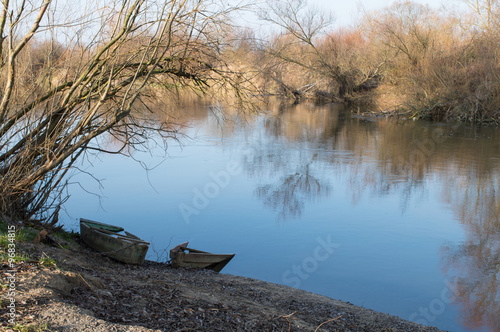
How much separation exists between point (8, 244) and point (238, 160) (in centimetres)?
1153

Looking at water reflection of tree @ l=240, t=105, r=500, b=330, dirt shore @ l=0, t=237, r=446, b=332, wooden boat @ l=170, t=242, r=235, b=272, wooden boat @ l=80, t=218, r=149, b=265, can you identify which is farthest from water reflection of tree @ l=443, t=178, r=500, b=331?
wooden boat @ l=80, t=218, r=149, b=265

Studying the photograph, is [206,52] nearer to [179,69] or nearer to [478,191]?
[179,69]

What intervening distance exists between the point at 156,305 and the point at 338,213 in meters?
7.10

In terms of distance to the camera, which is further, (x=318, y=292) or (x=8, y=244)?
(x=318, y=292)

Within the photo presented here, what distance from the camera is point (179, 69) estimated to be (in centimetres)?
905

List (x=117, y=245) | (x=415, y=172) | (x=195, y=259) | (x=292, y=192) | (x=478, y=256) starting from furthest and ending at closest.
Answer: (x=415, y=172) → (x=292, y=192) → (x=478, y=256) → (x=195, y=259) → (x=117, y=245)

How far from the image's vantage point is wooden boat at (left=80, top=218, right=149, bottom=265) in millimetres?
7449

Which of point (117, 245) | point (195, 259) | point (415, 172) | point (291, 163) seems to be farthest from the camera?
point (291, 163)

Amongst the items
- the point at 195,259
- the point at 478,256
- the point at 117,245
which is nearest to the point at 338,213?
the point at 478,256

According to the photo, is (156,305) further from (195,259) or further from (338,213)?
(338,213)

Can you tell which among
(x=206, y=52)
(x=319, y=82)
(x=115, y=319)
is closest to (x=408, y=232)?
(x=206, y=52)

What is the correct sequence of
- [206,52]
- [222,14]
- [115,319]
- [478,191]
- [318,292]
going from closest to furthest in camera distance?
[115,319] < [318,292] < [222,14] < [206,52] < [478,191]

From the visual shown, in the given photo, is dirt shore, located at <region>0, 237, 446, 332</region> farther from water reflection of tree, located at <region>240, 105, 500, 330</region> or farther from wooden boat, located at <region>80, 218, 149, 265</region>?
water reflection of tree, located at <region>240, 105, 500, 330</region>

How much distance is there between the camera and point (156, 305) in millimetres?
4750
